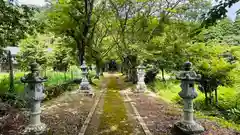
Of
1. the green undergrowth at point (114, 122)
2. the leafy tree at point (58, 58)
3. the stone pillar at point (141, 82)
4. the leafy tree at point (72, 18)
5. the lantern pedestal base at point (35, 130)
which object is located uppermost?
the leafy tree at point (72, 18)

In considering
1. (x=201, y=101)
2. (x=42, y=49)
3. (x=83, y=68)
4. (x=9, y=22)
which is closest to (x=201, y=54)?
(x=201, y=101)

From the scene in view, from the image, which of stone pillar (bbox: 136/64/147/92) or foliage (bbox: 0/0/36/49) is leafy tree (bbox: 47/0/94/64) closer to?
stone pillar (bbox: 136/64/147/92)

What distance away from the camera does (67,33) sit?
51.6 ft

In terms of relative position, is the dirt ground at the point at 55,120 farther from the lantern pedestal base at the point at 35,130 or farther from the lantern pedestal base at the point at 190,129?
the lantern pedestal base at the point at 190,129

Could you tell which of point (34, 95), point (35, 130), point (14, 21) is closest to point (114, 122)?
point (35, 130)

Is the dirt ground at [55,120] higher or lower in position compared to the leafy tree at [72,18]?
lower

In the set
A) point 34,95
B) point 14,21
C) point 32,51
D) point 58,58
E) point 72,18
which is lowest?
point 34,95

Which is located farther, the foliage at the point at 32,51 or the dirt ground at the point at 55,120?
the foliage at the point at 32,51

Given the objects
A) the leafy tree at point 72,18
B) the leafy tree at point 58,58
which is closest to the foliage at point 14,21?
the leafy tree at point 72,18

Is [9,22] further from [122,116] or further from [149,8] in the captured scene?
[149,8]

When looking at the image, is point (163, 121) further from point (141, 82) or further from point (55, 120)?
point (141, 82)

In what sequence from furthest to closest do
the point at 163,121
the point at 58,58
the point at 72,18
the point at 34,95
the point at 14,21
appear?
the point at 58,58 < the point at 72,18 < the point at 14,21 < the point at 163,121 < the point at 34,95

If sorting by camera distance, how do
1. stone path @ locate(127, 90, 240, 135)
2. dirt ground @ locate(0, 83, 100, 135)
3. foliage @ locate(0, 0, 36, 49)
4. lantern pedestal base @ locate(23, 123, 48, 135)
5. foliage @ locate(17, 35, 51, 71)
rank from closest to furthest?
lantern pedestal base @ locate(23, 123, 48, 135) < dirt ground @ locate(0, 83, 100, 135) < stone path @ locate(127, 90, 240, 135) < foliage @ locate(0, 0, 36, 49) < foliage @ locate(17, 35, 51, 71)

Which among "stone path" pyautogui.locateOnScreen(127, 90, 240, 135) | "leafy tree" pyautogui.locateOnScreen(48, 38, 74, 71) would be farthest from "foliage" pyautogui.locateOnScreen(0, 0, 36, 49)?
"leafy tree" pyautogui.locateOnScreen(48, 38, 74, 71)
